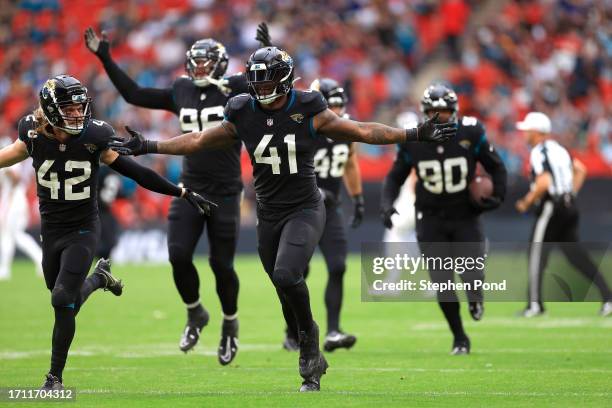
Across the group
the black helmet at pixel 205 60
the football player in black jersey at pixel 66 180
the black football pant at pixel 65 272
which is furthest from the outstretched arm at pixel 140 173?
the black helmet at pixel 205 60

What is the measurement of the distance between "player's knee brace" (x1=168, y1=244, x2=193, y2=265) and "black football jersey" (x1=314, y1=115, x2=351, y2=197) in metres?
1.96

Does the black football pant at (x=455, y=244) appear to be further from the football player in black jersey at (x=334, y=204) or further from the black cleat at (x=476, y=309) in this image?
the football player in black jersey at (x=334, y=204)

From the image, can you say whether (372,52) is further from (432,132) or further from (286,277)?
(286,277)

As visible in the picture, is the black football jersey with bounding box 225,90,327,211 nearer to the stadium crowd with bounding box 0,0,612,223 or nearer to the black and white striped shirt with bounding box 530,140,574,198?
the black and white striped shirt with bounding box 530,140,574,198

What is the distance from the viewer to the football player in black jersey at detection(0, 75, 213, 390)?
788 cm

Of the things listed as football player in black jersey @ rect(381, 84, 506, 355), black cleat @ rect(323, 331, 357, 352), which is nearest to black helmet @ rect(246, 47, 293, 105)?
football player in black jersey @ rect(381, 84, 506, 355)

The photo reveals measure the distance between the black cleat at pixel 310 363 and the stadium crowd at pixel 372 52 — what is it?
14.7 metres

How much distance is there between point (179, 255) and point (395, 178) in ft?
7.46

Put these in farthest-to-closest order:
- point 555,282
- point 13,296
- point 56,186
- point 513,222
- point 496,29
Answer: point 496,29 < point 513,222 < point 13,296 < point 555,282 < point 56,186

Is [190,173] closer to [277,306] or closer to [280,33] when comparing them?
[277,306]

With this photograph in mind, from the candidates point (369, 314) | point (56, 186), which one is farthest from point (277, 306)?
point (56, 186)

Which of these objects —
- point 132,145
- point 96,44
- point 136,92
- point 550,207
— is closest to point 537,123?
point 550,207

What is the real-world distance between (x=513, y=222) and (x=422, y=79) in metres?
4.88

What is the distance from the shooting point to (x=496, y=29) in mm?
25125
